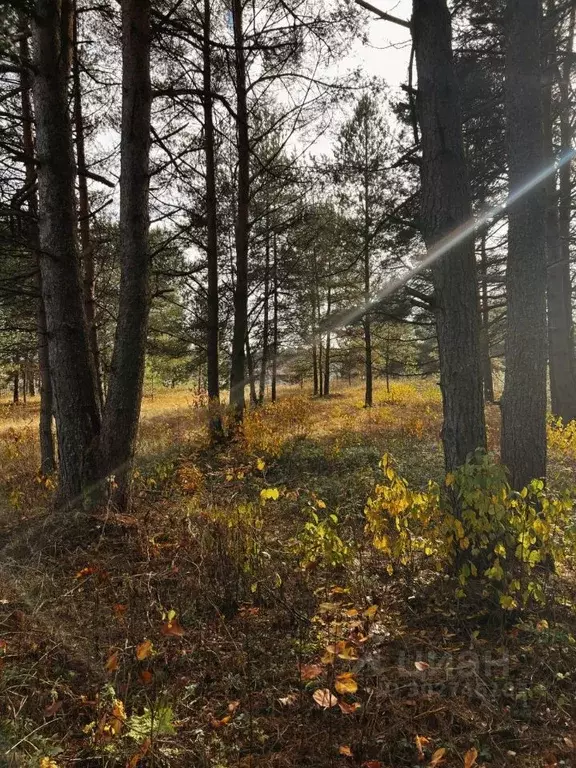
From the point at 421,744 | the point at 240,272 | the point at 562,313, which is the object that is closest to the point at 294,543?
the point at 421,744

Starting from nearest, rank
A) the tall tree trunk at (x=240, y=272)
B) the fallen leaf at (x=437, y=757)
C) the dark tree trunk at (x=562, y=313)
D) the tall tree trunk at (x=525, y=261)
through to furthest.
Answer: the fallen leaf at (x=437, y=757), the tall tree trunk at (x=525, y=261), the tall tree trunk at (x=240, y=272), the dark tree trunk at (x=562, y=313)

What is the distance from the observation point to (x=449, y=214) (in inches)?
132

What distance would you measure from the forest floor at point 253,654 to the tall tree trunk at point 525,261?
1.27m

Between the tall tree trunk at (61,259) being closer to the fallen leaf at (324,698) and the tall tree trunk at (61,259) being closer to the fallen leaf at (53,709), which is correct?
the fallen leaf at (53,709)

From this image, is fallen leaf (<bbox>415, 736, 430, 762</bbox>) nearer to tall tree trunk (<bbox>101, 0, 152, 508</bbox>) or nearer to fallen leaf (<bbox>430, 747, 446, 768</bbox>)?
fallen leaf (<bbox>430, 747, 446, 768</bbox>)

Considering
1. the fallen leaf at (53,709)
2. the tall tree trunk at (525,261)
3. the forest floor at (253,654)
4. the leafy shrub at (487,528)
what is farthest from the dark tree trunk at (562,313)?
the fallen leaf at (53,709)

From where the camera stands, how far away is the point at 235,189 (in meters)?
9.95

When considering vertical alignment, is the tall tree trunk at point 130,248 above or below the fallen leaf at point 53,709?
above

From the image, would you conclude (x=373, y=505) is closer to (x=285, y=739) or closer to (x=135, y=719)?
(x=285, y=739)

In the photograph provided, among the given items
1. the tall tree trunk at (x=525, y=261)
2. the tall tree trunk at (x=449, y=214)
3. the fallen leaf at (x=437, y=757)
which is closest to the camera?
the fallen leaf at (x=437, y=757)

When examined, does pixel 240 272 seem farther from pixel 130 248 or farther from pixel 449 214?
pixel 449 214

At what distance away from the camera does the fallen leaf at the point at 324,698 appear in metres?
1.98

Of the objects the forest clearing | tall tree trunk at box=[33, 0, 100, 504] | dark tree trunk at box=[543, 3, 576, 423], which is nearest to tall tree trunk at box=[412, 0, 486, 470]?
the forest clearing

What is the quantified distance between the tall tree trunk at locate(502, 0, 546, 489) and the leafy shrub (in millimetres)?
1102
